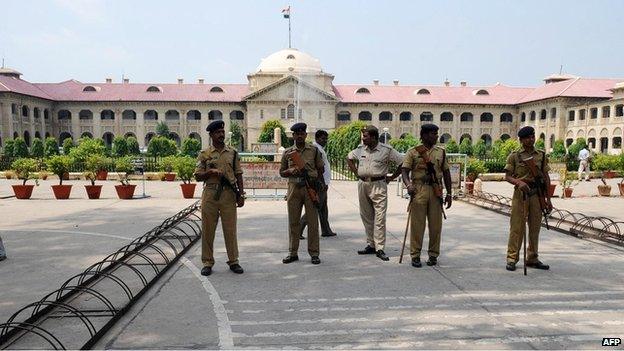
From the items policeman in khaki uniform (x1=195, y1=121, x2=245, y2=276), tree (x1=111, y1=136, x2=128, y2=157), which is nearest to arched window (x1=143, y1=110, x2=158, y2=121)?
tree (x1=111, y1=136, x2=128, y2=157)

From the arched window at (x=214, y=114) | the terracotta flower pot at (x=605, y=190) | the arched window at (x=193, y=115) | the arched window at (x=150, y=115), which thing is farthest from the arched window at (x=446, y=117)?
the terracotta flower pot at (x=605, y=190)

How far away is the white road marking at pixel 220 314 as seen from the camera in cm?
348

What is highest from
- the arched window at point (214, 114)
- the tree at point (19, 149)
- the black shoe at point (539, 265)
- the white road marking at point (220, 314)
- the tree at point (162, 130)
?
the arched window at point (214, 114)

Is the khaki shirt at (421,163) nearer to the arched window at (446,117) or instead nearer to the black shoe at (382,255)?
the black shoe at (382,255)

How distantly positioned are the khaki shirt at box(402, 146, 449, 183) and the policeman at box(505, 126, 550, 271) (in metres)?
0.84

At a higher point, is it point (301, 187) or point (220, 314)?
point (301, 187)

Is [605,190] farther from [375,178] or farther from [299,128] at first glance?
[299,128]

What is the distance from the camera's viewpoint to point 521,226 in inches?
214

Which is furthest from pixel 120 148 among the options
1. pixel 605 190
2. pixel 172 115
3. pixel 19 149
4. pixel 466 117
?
pixel 466 117

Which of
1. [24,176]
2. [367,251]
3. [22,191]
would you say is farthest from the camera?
[24,176]

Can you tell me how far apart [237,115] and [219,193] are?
166 ft

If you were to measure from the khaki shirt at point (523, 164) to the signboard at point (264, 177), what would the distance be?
25.0 ft

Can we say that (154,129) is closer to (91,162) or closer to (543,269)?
(91,162)

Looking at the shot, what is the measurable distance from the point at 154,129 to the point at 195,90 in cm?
708
